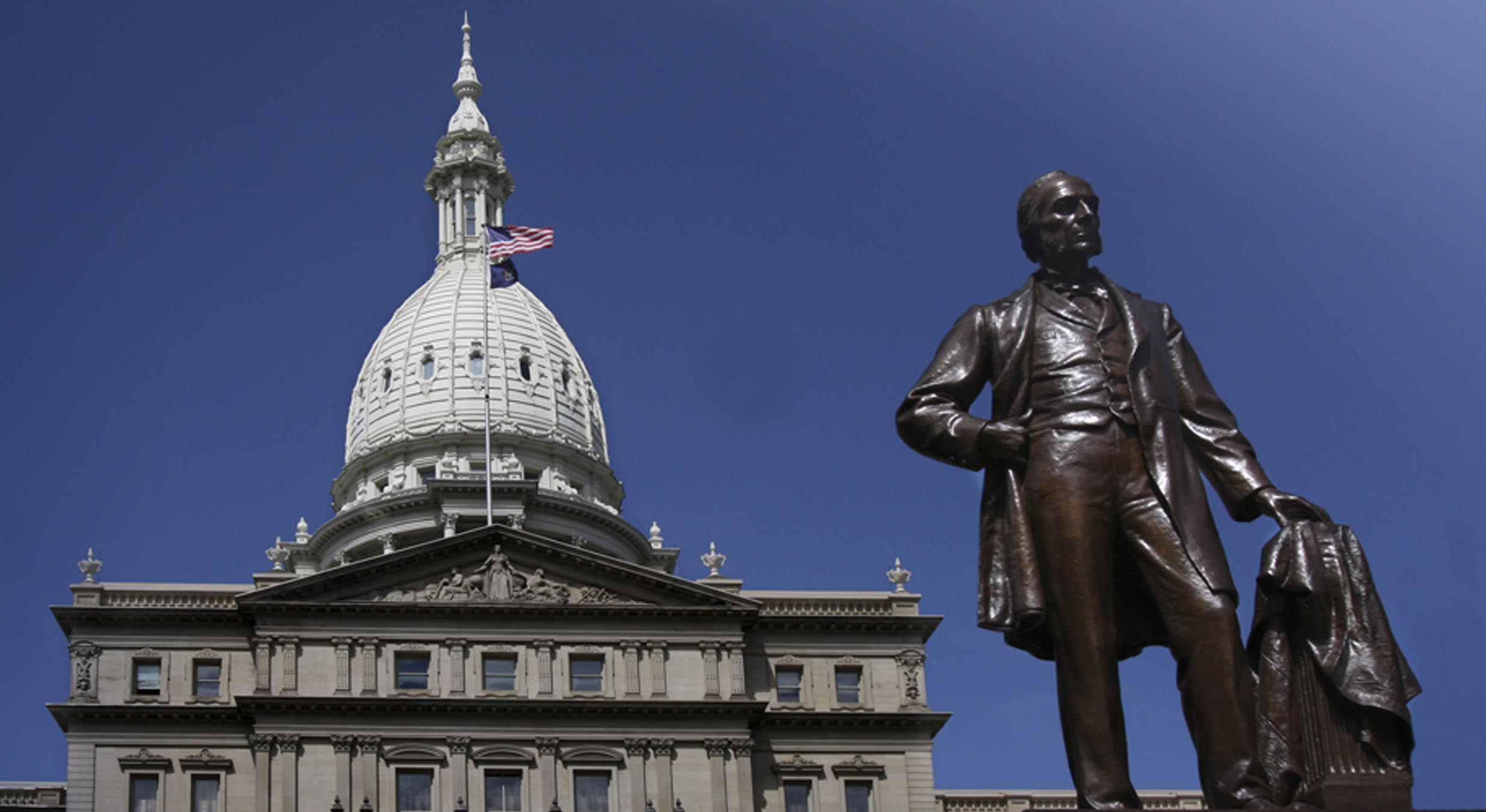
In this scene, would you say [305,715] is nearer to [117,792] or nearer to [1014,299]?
[117,792]

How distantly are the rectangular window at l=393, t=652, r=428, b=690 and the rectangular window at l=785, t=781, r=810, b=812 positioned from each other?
12.6 meters

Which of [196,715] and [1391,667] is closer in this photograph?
[1391,667]

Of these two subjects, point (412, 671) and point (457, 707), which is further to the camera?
point (412, 671)

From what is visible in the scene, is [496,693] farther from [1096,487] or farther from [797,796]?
[1096,487]

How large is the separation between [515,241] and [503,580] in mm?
14052

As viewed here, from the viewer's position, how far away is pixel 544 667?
7850 cm

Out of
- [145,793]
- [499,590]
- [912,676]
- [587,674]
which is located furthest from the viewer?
[912,676]

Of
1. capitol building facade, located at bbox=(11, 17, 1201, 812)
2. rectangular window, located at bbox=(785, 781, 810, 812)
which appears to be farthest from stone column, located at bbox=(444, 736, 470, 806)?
rectangular window, located at bbox=(785, 781, 810, 812)

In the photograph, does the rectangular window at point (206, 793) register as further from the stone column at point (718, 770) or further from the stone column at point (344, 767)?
the stone column at point (718, 770)

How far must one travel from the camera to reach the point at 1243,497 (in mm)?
13633

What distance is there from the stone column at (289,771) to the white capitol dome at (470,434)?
15695mm

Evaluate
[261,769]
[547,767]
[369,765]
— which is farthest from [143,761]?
[547,767]

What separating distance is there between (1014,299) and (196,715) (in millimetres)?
67521

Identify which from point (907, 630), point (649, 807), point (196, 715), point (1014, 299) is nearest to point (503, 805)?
point (649, 807)
